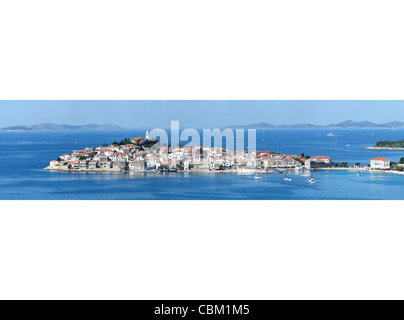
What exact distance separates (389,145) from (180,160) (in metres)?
3.40

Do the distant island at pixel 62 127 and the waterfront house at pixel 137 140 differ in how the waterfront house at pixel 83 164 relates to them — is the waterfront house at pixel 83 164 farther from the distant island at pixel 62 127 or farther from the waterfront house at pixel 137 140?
the waterfront house at pixel 137 140

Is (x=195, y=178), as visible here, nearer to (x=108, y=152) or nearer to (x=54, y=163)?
(x=108, y=152)

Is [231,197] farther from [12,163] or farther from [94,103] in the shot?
[12,163]

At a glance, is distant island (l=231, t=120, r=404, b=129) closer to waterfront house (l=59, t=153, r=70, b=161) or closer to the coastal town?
the coastal town

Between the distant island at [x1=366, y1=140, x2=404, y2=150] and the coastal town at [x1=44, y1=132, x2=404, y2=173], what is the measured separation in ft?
1.03

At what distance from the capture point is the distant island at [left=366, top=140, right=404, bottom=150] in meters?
7.65

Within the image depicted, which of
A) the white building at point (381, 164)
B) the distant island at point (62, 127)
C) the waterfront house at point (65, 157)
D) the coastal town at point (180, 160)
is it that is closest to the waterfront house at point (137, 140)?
the coastal town at point (180, 160)

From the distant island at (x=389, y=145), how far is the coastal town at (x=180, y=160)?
0.31 metres

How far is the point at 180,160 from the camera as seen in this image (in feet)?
24.8

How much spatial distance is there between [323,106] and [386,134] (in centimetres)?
141

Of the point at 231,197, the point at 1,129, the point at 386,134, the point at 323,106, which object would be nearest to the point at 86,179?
the point at 1,129

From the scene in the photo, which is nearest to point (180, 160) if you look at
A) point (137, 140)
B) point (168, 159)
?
point (168, 159)

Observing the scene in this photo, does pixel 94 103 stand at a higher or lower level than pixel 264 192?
higher

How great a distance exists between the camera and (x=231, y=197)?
6090 millimetres
